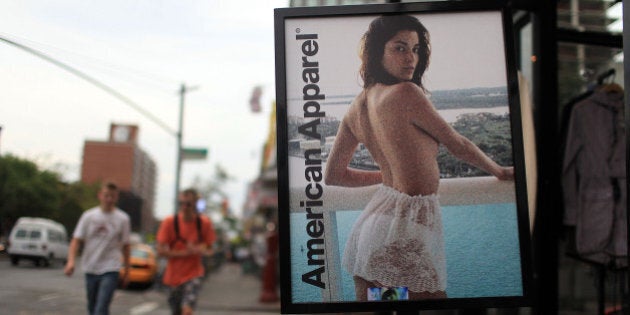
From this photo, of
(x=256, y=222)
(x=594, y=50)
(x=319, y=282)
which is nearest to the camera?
(x=319, y=282)

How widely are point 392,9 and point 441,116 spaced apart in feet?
1.80

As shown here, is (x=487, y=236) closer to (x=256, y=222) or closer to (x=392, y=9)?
(x=392, y=9)

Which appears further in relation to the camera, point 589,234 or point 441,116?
point 589,234

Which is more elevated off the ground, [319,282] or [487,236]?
[487,236]

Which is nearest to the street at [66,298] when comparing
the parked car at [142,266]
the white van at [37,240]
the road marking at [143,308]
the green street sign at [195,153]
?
the road marking at [143,308]

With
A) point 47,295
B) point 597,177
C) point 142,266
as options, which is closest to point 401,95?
point 597,177

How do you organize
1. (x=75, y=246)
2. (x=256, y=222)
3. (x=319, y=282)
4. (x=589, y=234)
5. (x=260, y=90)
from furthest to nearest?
(x=256, y=222) < (x=260, y=90) < (x=75, y=246) < (x=589, y=234) < (x=319, y=282)

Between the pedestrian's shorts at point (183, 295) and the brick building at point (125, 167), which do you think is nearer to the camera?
the pedestrian's shorts at point (183, 295)

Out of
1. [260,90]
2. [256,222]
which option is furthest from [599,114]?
[256,222]

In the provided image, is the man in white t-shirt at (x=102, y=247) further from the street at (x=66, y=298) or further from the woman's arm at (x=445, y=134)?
the woman's arm at (x=445, y=134)

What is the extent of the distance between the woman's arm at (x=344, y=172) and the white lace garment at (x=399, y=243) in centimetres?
7

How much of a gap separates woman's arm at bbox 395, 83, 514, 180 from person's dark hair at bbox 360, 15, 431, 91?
12 cm

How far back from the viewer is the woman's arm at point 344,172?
277cm

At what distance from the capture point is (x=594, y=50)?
5.62 metres
